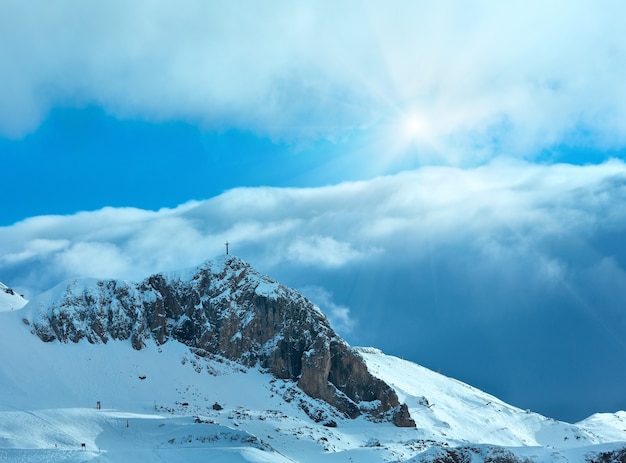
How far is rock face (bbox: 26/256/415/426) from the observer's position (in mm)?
156750

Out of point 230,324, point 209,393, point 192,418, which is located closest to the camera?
point 192,418

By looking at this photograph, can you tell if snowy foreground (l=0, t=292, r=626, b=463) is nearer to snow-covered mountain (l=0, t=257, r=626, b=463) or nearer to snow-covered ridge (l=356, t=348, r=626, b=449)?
snow-covered mountain (l=0, t=257, r=626, b=463)

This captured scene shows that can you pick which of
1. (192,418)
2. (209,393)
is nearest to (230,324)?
(209,393)

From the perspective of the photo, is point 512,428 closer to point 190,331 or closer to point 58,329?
point 190,331

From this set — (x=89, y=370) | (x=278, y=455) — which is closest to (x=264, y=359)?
(x=89, y=370)

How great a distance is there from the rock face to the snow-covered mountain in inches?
11.0

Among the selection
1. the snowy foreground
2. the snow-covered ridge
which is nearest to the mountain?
the snowy foreground

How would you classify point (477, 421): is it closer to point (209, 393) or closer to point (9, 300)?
point (209, 393)

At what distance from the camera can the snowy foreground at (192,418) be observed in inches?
4547

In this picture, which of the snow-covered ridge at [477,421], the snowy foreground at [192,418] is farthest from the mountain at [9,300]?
the snow-covered ridge at [477,421]

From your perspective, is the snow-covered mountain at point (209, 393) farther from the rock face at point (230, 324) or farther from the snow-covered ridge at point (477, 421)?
the snow-covered ridge at point (477, 421)

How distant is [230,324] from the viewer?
538 ft

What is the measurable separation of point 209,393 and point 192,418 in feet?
74.7

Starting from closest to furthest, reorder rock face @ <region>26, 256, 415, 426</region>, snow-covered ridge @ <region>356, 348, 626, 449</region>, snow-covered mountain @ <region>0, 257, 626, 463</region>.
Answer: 1. snow-covered mountain @ <region>0, 257, 626, 463</region>
2. rock face @ <region>26, 256, 415, 426</region>
3. snow-covered ridge @ <region>356, 348, 626, 449</region>
